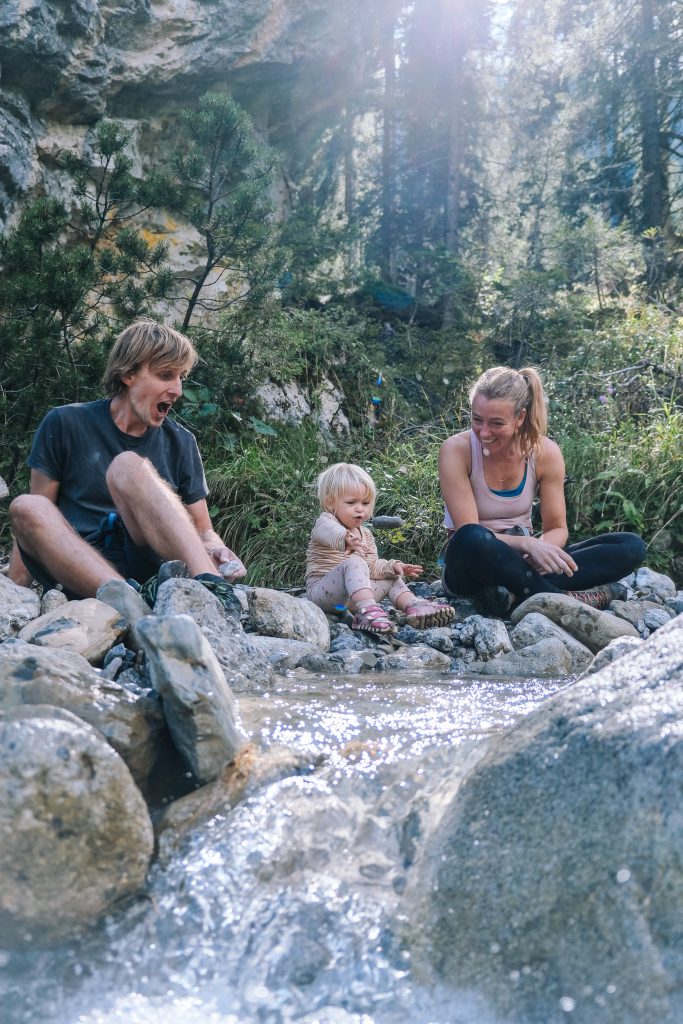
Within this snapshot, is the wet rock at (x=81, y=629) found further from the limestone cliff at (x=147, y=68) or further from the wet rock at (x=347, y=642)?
the limestone cliff at (x=147, y=68)

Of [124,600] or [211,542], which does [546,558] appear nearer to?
[211,542]

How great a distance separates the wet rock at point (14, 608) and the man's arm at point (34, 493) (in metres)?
0.43

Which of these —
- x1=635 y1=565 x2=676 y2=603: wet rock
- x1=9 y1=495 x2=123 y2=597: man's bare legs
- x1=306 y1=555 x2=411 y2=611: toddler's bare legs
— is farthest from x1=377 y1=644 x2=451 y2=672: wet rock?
x1=635 y1=565 x2=676 y2=603: wet rock

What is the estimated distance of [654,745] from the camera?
59.6 inches

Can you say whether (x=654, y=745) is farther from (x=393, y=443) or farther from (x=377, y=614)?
(x=393, y=443)

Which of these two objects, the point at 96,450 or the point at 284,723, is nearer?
the point at 284,723

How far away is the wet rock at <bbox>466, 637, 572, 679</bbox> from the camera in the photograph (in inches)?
128

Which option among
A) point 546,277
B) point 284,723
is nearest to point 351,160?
point 546,277

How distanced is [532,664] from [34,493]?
2061 mm

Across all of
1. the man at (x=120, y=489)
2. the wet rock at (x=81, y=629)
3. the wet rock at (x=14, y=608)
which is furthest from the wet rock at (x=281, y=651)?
the wet rock at (x=14, y=608)

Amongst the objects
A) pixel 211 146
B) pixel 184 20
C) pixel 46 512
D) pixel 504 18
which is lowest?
pixel 46 512

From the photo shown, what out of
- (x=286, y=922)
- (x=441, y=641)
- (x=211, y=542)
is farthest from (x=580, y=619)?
(x=286, y=922)

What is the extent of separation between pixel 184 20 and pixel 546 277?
487 cm

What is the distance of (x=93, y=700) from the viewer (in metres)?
2.01
